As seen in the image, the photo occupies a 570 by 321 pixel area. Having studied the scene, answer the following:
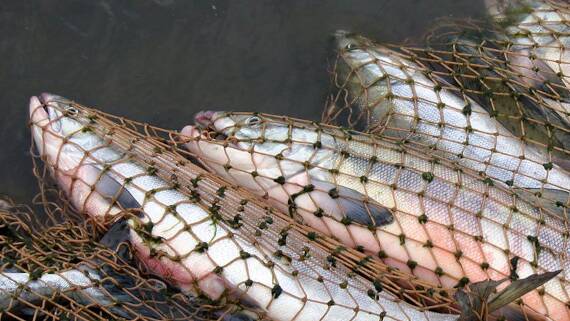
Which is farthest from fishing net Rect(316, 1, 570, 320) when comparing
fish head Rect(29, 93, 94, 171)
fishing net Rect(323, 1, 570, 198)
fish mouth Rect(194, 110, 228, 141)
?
fish head Rect(29, 93, 94, 171)

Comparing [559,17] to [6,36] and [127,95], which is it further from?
[6,36]

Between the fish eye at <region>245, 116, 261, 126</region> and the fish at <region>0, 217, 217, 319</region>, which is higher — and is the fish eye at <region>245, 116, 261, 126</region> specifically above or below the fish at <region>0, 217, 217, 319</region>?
above

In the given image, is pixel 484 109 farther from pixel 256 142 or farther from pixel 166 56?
pixel 166 56

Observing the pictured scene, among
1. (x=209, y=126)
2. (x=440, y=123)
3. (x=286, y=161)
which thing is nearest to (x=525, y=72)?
(x=440, y=123)

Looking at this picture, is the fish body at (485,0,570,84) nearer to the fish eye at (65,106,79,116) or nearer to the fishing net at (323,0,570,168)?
the fishing net at (323,0,570,168)

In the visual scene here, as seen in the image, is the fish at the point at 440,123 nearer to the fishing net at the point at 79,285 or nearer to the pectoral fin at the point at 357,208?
the pectoral fin at the point at 357,208

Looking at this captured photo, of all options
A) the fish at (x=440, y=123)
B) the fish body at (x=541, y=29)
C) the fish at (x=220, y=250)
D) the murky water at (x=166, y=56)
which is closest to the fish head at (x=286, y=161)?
the fish at (x=220, y=250)
